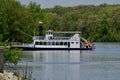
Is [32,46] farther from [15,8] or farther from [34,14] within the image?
[34,14]

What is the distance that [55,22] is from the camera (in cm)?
15525

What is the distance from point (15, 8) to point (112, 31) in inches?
2361

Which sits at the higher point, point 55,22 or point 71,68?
point 55,22

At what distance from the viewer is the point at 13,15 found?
98.1 metres

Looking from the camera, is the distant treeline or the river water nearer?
the river water

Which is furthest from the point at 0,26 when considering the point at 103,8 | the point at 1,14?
the point at 103,8

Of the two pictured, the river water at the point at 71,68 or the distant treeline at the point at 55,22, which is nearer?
the river water at the point at 71,68

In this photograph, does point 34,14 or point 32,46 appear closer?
point 32,46

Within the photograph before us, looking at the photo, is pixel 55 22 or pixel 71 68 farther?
pixel 55 22

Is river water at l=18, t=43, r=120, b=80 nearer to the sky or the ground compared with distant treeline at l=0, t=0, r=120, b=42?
nearer to the ground

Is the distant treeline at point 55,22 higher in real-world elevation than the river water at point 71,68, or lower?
higher

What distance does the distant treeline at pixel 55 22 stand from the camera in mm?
98438

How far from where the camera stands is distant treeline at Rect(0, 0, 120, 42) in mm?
98438

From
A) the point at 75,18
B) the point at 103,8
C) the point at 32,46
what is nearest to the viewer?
the point at 32,46
